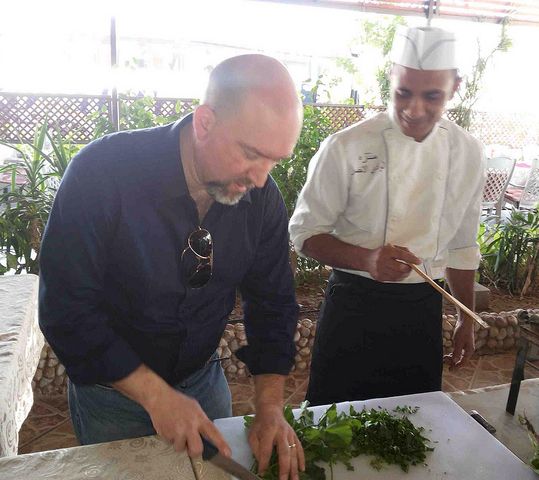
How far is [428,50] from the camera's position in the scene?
167 centimetres

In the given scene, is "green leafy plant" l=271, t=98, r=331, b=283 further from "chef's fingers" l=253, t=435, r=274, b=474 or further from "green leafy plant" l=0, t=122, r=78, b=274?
"chef's fingers" l=253, t=435, r=274, b=474

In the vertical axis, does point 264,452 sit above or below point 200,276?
below

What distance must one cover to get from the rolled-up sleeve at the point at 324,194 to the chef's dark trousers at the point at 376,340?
7.5 inches

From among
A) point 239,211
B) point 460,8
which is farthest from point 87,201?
point 460,8

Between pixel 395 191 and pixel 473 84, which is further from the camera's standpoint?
pixel 473 84

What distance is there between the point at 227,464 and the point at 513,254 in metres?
4.09

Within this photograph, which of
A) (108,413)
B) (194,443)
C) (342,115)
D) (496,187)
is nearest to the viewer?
(194,443)

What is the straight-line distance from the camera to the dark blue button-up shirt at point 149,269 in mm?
1120

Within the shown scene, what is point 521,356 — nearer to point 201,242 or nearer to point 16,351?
point 201,242

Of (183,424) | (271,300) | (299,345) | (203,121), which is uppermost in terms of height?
(203,121)

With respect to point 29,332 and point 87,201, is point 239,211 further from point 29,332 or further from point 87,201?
point 29,332

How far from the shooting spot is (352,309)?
6.03 ft

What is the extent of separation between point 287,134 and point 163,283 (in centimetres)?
45

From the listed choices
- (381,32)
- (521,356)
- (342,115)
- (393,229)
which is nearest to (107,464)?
(393,229)
